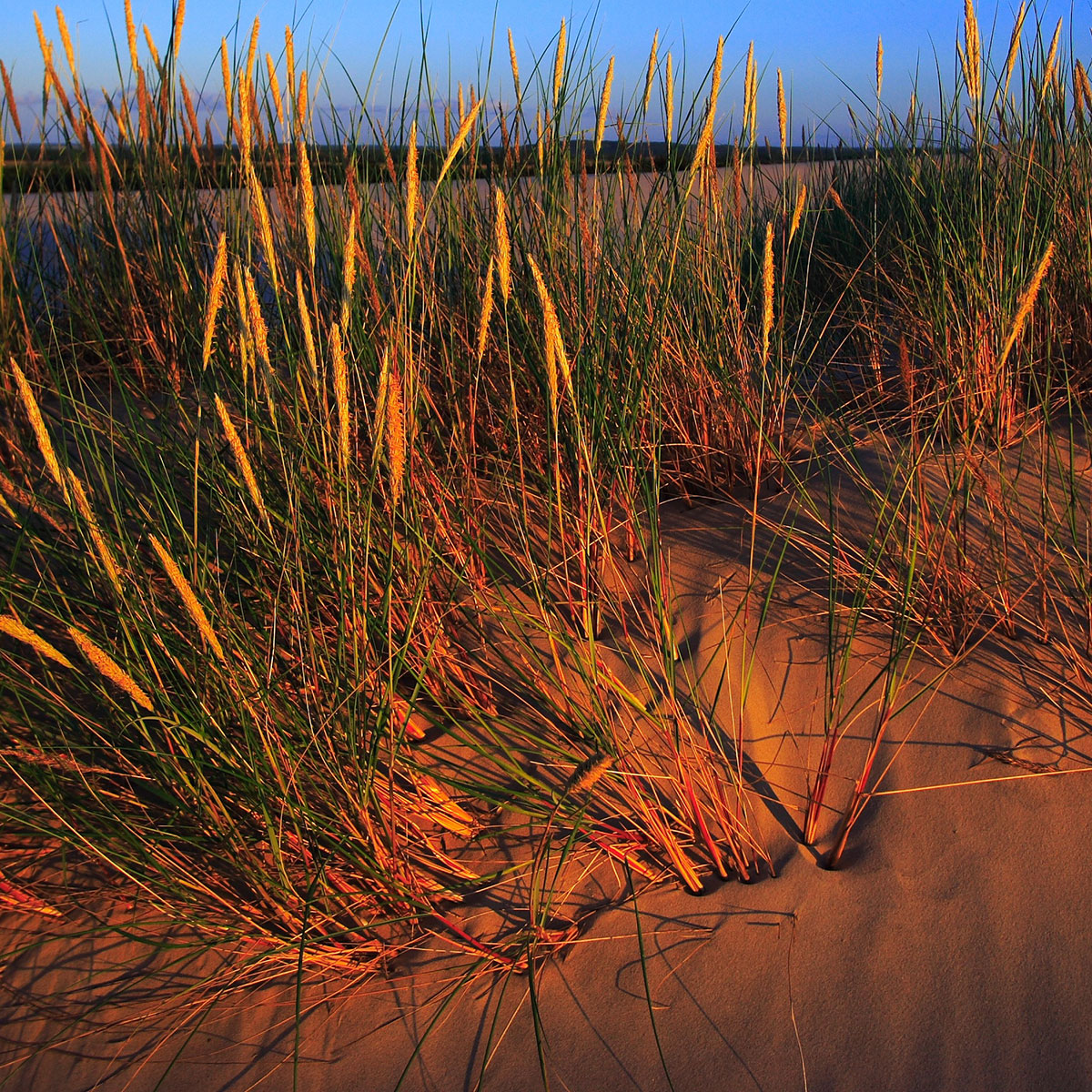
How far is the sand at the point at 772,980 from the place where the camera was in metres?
1.06

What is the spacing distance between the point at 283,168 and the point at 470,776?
1.72 metres

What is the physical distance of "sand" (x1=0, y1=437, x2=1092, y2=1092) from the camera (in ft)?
3.49

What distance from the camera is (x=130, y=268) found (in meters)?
2.86

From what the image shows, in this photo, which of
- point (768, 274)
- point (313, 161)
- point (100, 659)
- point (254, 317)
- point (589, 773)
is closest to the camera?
point (100, 659)

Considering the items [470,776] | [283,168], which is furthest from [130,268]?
[470,776]

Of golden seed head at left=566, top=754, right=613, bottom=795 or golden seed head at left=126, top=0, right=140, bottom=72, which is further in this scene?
golden seed head at left=126, top=0, right=140, bottom=72

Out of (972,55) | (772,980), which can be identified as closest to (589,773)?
(772,980)

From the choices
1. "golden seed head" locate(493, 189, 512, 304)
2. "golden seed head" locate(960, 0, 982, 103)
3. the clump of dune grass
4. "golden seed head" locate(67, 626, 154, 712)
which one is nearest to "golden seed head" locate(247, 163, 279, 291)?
the clump of dune grass

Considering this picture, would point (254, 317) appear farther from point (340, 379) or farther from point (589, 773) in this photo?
point (589, 773)

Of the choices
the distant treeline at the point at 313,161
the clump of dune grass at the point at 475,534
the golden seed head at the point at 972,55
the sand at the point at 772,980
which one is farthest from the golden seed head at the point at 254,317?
the golden seed head at the point at 972,55

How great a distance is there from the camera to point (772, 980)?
115 centimetres

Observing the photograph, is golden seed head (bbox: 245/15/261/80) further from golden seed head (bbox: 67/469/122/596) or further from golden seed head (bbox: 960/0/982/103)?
golden seed head (bbox: 960/0/982/103)

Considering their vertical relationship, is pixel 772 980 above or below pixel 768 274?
below

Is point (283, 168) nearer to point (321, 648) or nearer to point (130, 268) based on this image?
point (130, 268)
